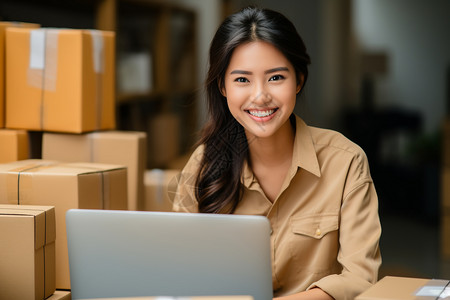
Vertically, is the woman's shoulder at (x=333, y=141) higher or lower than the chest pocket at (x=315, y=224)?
higher

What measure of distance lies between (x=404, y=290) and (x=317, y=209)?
36cm

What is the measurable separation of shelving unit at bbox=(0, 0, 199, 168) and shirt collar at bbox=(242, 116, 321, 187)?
1.48 metres

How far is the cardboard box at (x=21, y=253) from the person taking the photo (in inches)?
55.4

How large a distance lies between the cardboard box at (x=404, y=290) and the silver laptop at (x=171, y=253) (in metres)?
0.20

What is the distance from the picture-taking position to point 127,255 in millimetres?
1209

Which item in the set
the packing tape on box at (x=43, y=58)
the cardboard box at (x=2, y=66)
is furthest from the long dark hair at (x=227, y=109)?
the cardboard box at (x=2, y=66)

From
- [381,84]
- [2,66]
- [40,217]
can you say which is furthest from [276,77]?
[381,84]

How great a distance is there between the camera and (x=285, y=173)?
1.65 m

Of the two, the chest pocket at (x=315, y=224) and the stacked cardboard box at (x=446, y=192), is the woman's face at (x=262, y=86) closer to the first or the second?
the chest pocket at (x=315, y=224)

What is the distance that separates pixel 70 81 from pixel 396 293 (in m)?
1.12

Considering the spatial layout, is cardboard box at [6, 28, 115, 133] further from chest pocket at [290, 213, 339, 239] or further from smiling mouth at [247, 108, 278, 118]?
chest pocket at [290, 213, 339, 239]

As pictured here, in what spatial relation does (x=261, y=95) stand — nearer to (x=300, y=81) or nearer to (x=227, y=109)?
(x=300, y=81)

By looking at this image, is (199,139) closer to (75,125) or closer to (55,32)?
(75,125)

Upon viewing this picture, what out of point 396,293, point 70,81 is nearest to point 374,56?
point 70,81
